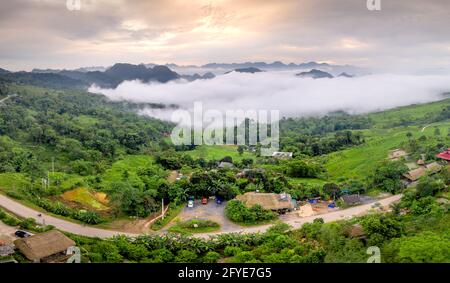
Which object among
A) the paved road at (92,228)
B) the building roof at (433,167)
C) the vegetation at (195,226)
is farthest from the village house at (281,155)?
the vegetation at (195,226)

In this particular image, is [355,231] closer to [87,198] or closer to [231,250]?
[231,250]

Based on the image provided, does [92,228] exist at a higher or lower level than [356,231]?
lower

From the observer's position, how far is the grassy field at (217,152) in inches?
838

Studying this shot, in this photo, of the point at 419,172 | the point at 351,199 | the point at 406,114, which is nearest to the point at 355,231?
the point at 351,199

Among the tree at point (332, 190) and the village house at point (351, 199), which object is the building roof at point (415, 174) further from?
the tree at point (332, 190)

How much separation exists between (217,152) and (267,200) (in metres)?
12.0

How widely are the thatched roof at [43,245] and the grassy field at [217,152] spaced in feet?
44.7

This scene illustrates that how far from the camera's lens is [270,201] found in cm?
1127

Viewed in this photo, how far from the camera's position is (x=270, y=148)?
991 inches

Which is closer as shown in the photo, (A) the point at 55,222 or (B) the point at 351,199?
(A) the point at 55,222

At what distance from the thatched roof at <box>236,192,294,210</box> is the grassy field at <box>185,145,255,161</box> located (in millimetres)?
8894
